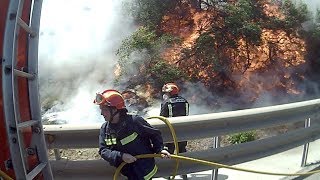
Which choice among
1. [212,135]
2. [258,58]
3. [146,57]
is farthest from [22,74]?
[258,58]

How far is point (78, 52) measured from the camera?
15234 mm

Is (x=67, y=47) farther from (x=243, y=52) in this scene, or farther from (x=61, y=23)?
(x=243, y=52)

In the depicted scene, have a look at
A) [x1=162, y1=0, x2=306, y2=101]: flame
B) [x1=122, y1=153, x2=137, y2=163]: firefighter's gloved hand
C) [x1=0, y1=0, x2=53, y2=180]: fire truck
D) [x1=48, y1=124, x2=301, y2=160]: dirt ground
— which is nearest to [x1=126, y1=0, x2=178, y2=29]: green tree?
[x1=162, y1=0, x2=306, y2=101]: flame

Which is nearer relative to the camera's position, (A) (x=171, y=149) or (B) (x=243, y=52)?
(A) (x=171, y=149)

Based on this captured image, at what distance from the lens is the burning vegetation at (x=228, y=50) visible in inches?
481

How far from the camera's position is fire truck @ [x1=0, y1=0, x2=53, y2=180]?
208cm

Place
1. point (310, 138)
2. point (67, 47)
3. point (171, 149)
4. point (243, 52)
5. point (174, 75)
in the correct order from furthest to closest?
point (67, 47)
point (243, 52)
point (174, 75)
point (171, 149)
point (310, 138)

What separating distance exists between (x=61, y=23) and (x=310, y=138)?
1327cm

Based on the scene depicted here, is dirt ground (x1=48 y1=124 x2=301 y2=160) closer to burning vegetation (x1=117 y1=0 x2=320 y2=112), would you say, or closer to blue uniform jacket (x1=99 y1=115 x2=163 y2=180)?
blue uniform jacket (x1=99 y1=115 x2=163 y2=180)

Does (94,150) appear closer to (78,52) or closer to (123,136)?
(123,136)

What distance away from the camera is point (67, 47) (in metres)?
15.8

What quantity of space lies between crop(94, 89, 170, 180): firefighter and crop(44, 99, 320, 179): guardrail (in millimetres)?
206

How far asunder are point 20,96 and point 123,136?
107 centimetres

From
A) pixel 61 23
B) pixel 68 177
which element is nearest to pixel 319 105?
pixel 68 177
